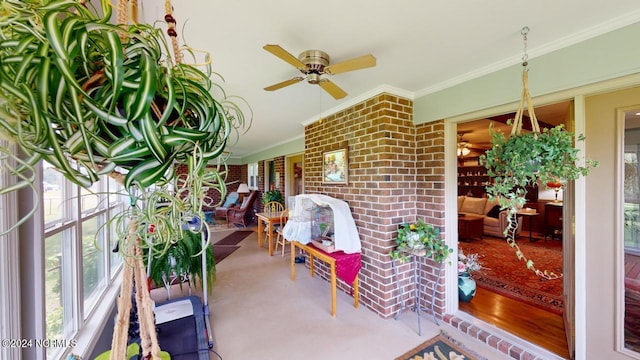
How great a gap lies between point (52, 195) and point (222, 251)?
373 cm

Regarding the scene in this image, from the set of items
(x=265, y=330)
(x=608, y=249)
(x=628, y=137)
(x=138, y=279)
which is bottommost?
(x=265, y=330)

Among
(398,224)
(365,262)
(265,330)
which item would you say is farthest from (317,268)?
(398,224)

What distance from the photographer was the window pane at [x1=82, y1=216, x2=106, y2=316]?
173 centimetres

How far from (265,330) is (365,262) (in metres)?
1.22

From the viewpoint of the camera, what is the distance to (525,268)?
3.55 m

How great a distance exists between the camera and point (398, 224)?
2547mm

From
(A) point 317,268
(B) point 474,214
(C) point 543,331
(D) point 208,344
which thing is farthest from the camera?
(B) point 474,214

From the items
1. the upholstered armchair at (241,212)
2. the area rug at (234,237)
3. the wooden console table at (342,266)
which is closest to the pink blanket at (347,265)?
the wooden console table at (342,266)

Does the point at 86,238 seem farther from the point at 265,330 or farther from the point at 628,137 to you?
the point at 628,137

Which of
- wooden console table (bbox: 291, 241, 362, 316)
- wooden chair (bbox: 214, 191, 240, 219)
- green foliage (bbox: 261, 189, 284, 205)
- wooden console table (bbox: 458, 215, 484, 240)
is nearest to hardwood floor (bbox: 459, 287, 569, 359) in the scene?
wooden console table (bbox: 291, 241, 362, 316)

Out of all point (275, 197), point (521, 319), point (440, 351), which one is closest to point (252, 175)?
point (275, 197)

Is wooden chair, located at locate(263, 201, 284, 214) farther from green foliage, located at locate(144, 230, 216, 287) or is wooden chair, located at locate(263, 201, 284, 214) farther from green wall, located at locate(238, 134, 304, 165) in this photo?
green foliage, located at locate(144, 230, 216, 287)

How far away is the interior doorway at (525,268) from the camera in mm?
2166

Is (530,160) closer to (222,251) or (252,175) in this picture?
(222,251)
